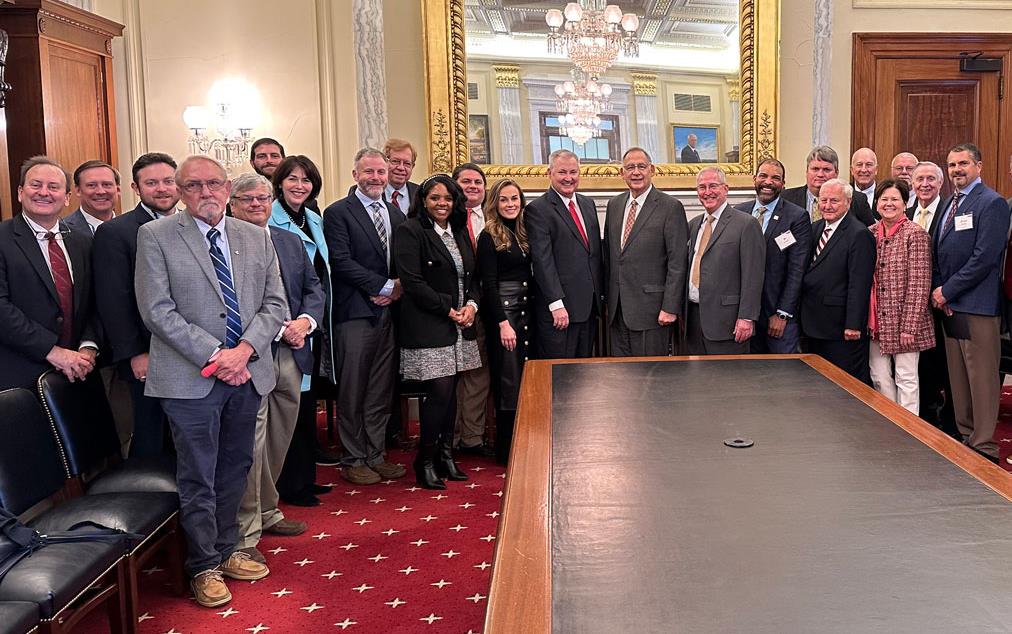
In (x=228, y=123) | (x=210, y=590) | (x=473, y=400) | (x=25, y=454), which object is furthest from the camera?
(x=228, y=123)

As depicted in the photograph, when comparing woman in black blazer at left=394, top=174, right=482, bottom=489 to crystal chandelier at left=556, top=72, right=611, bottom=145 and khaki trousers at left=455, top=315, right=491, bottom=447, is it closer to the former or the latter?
khaki trousers at left=455, top=315, right=491, bottom=447

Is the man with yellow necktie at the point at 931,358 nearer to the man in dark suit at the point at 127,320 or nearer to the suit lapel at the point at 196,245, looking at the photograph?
the suit lapel at the point at 196,245

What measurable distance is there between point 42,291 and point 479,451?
8.12ft

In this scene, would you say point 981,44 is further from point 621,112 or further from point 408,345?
point 408,345

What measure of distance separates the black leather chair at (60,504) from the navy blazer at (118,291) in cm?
40

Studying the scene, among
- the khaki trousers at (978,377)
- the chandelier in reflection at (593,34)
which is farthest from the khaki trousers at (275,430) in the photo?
the chandelier in reflection at (593,34)

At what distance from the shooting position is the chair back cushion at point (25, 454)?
2.78m

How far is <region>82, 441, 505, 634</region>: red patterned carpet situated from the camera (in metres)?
3.00

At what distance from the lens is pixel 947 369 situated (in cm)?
513

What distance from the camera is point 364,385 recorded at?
457 centimetres

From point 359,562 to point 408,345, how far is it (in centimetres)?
118

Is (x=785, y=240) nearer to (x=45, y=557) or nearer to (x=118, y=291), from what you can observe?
(x=118, y=291)

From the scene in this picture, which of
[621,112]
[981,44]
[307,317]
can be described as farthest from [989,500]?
[981,44]

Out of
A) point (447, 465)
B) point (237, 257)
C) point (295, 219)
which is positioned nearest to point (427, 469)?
point (447, 465)
